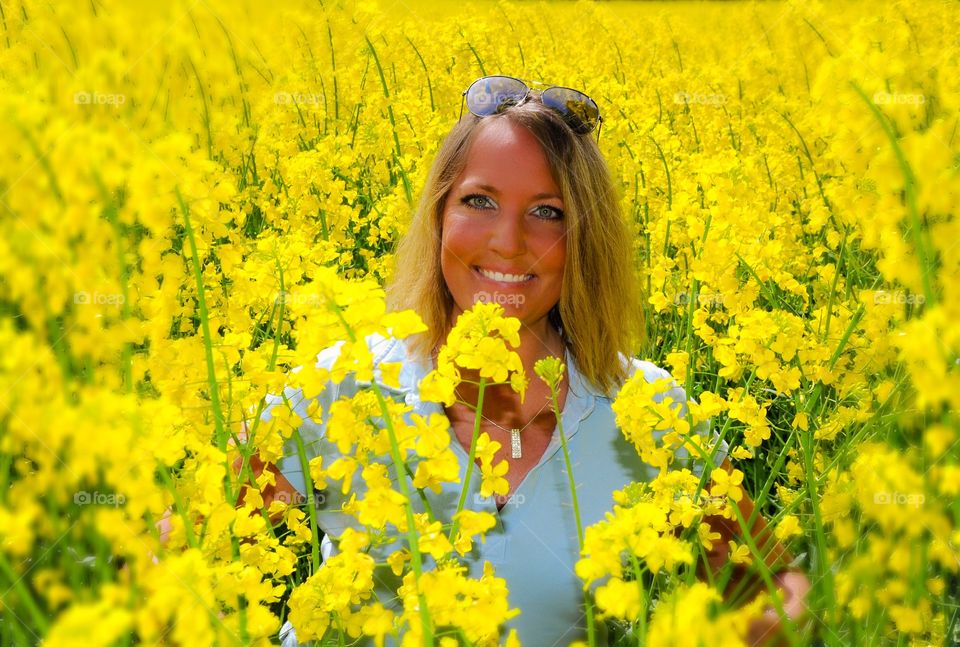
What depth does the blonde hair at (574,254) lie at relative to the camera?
158 centimetres

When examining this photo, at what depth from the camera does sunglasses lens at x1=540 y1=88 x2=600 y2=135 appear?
164 cm

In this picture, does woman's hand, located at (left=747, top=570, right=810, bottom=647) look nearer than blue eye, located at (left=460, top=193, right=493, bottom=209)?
Yes

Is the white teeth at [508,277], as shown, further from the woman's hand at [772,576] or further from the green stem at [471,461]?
the green stem at [471,461]

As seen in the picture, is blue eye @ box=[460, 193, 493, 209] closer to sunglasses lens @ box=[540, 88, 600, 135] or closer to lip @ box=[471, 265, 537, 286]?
lip @ box=[471, 265, 537, 286]

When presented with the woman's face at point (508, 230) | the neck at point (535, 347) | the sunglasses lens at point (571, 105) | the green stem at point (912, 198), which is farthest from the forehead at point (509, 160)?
the green stem at point (912, 198)

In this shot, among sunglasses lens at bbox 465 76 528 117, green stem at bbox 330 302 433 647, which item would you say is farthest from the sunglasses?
green stem at bbox 330 302 433 647

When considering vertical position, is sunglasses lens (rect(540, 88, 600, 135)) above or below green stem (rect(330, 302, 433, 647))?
above

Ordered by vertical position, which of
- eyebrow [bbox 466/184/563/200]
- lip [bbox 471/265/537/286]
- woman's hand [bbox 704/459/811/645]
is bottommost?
woman's hand [bbox 704/459/811/645]

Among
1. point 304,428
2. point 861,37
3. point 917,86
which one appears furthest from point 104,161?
point 917,86

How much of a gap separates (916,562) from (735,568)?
2.67 ft

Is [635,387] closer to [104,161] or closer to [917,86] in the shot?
[917,86]

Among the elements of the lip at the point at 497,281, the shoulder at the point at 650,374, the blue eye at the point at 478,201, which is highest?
the blue eye at the point at 478,201

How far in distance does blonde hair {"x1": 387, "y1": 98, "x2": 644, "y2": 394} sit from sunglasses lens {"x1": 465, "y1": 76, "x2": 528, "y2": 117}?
0.02 metres

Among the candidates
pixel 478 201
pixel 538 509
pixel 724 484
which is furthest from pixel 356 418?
pixel 478 201
